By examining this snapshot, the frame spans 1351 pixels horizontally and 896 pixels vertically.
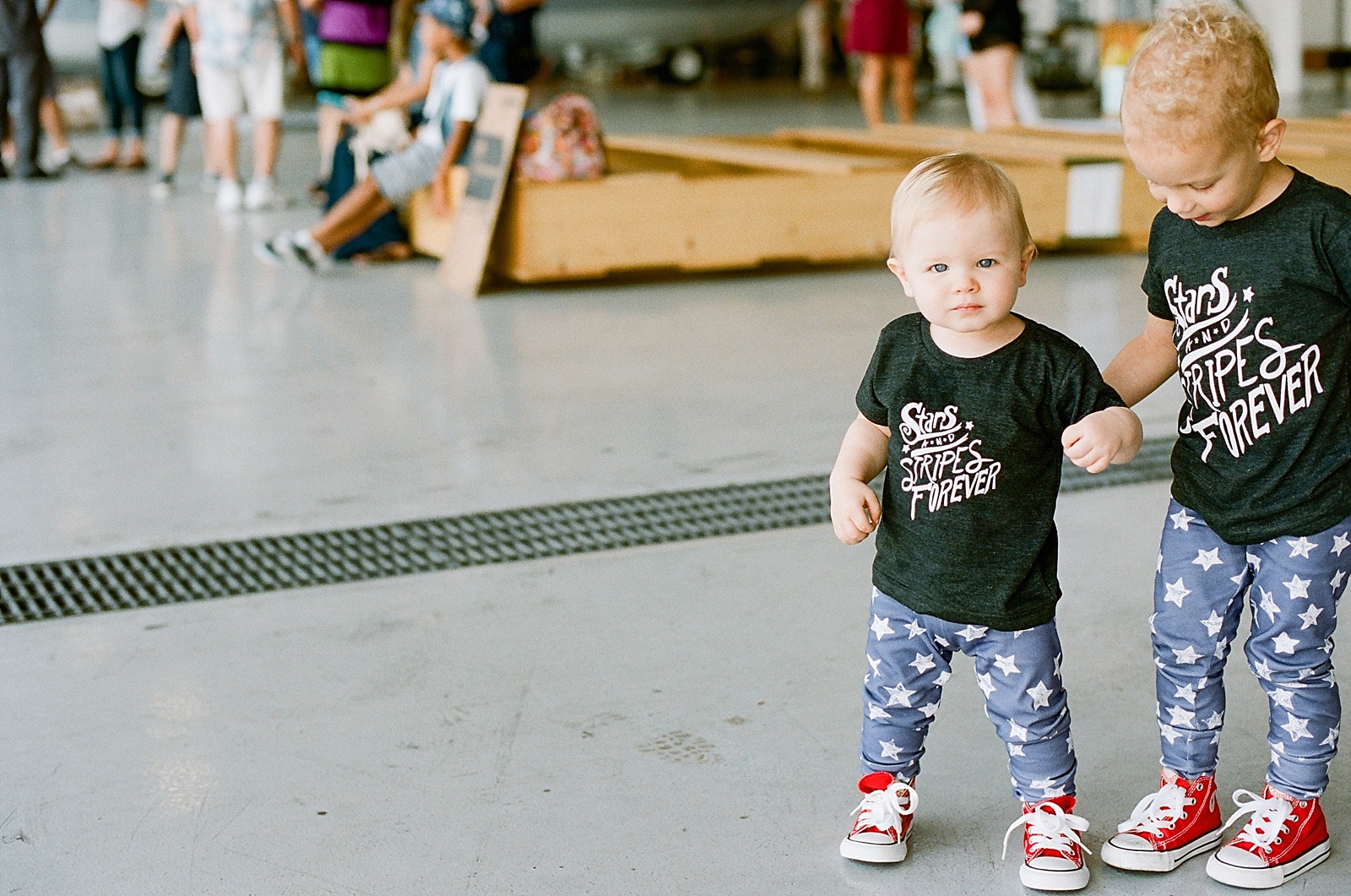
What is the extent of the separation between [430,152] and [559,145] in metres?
0.67

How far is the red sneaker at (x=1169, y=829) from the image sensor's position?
6.10 ft

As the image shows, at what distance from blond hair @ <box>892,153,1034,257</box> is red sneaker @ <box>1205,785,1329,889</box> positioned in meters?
0.77

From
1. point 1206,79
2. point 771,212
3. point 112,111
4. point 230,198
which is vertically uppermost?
point 1206,79

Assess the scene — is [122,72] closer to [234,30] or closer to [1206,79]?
[234,30]

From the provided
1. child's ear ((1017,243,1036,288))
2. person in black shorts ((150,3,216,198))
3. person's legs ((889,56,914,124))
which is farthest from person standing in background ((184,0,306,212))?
child's ear ((1017,243,1036,288))

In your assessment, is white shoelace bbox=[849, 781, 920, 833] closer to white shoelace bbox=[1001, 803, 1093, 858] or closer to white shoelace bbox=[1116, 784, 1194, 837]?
white shoelace bbox=[1001, 803, 1093, 858]

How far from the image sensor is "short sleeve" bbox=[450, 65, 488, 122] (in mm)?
5984

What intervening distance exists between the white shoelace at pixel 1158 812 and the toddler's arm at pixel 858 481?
1.67 ft

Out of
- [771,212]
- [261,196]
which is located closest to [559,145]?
[771,212]

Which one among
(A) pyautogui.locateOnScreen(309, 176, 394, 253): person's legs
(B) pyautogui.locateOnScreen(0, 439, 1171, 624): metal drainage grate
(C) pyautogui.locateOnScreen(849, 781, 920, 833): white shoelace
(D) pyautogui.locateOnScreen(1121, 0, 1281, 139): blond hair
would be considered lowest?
(B) pyautogui.locateOnScreen(0, 439, 1171, 624): metal drainage grate

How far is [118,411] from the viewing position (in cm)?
411

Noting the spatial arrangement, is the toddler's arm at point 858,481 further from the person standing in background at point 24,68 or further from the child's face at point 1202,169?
the person standing in background at point 24,68

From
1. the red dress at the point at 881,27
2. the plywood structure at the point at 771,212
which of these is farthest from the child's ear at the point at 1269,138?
the red dress at the point at 881,27

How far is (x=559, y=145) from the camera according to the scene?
5.75 meters
